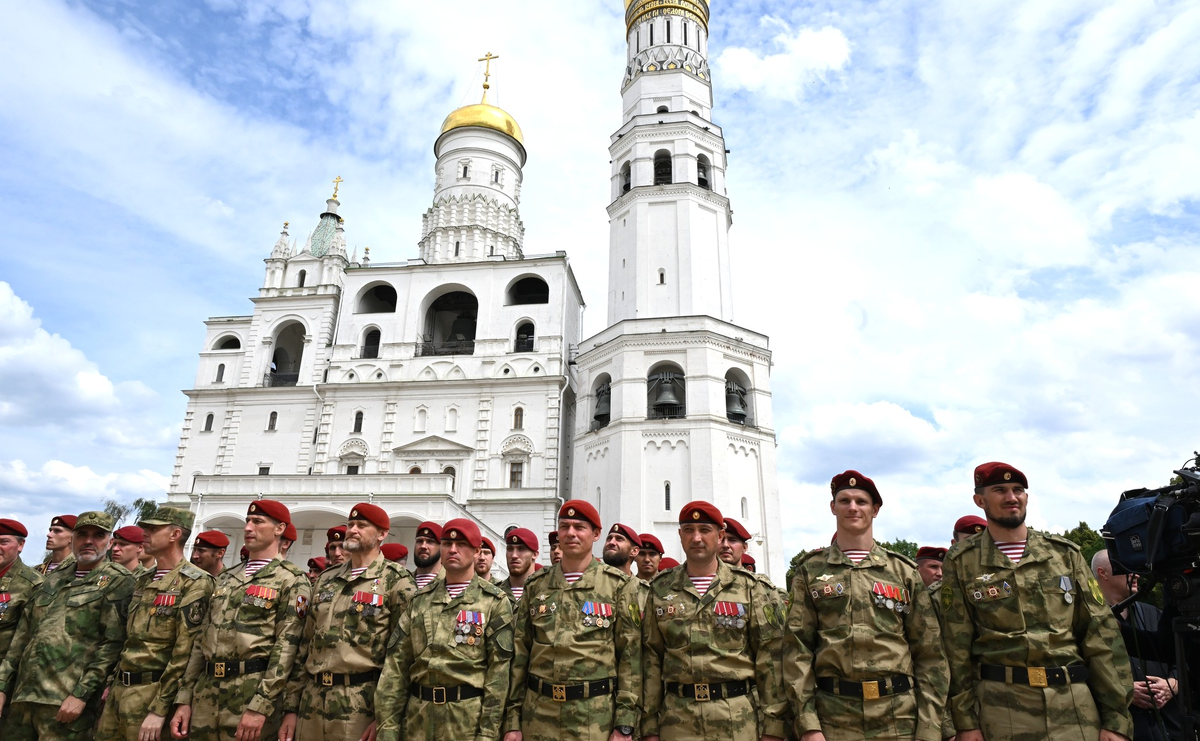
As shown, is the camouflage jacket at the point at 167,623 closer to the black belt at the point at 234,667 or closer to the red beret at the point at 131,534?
the black belt at the point at 234,667

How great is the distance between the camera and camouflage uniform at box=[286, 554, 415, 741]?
5086mm

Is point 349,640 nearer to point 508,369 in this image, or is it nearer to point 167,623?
point 167,623

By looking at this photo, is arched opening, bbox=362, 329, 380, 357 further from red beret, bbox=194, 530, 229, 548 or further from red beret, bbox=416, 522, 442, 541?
red beret, bbox=416, 522, 442, 541

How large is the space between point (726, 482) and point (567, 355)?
30.8ft

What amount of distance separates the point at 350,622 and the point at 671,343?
2042cm

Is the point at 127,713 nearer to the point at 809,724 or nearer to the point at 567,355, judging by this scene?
the point at 809,724

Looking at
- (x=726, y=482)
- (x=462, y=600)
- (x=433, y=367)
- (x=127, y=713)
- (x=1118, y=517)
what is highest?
(x=433, y=367)

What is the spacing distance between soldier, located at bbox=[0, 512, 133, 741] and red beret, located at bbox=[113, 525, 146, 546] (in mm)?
277

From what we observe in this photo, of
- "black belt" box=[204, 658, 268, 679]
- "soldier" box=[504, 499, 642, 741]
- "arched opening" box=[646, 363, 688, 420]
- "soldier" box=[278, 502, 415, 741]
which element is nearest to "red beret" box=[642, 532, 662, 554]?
"soldier" box=[504, 499, 642, 741]

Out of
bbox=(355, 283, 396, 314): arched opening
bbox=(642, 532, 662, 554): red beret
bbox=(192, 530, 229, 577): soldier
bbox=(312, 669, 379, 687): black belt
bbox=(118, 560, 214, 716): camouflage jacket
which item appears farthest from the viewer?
bbox=(355, 283, 396, 314): arched opening

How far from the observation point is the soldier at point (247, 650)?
530cm

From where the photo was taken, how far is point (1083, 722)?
13.1ft

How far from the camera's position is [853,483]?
479cm

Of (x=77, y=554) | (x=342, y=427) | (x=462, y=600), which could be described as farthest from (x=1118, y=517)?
(x=342, y=427)
